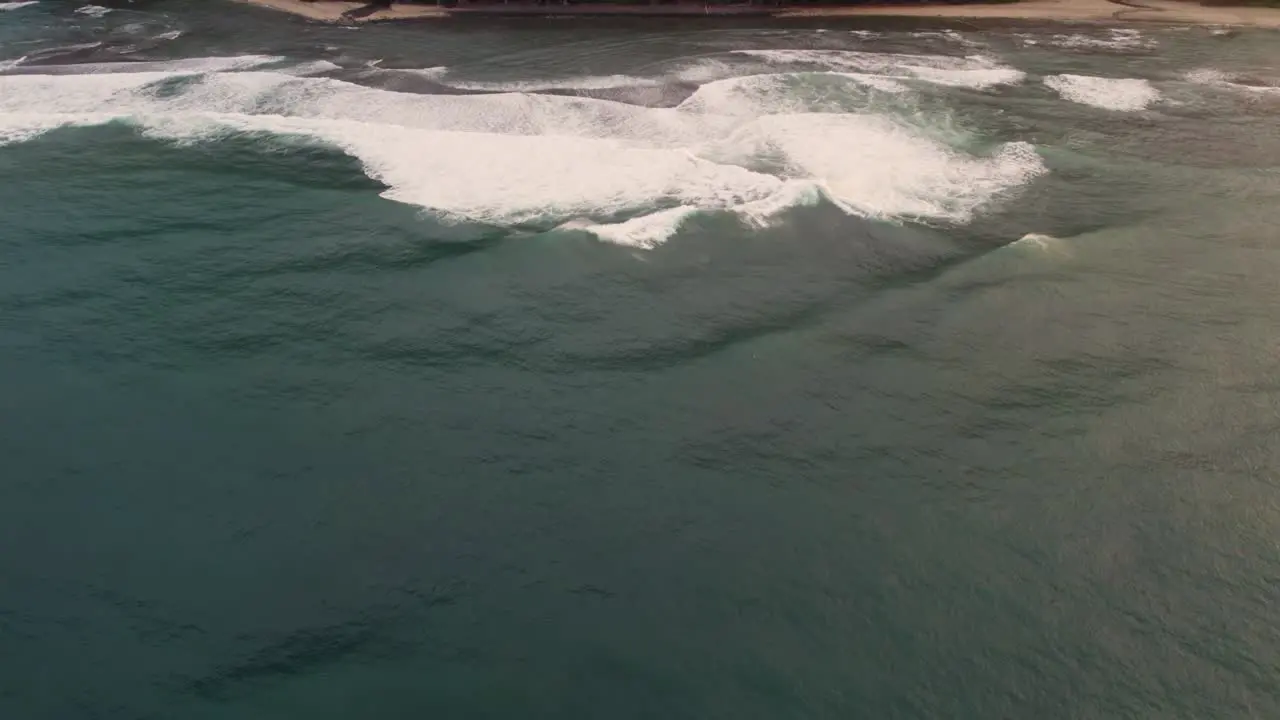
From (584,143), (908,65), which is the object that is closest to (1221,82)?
(908,65)

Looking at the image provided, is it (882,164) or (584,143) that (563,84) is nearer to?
(584,143)

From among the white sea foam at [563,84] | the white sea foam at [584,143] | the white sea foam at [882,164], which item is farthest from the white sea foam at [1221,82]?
the white sea foam at [563,84]

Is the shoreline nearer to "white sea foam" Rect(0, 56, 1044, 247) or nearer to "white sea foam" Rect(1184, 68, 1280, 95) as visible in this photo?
"white sea foam" Rect(1184, 68, 1280, 95)

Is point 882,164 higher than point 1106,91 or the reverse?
the reverse

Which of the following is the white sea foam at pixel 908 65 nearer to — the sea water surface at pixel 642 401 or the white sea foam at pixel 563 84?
the sea water surface at pixel 642 401

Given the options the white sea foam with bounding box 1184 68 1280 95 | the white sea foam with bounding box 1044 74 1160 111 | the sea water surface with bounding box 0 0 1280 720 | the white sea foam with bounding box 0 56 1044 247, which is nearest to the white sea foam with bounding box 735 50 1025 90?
the white sea foam with bounding box 0 56 1044 247

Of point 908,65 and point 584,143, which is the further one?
point 908,65

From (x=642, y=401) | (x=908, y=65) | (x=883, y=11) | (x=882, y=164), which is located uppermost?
(x=883, y=11)
